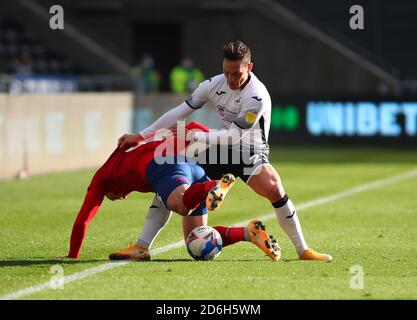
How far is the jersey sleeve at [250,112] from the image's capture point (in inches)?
381

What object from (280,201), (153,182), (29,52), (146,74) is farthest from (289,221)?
(146,74)

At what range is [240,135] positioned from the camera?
9.77 m

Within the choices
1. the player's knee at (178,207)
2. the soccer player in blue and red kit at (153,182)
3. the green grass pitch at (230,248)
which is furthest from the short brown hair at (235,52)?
the green grass pitch at (230,248)

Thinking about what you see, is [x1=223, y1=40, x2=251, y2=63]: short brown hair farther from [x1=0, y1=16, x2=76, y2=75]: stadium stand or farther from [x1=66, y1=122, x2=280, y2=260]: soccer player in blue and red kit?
[x1=0, y1=16, x2=76, y2=75]: stadium stand

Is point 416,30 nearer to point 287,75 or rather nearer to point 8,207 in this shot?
point 287,75

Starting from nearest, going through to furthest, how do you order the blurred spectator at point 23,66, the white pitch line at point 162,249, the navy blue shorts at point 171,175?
the white pitch line at point 162,249 < the navy blue shorts at point 171,175 < the blurred spectator at point 23,66

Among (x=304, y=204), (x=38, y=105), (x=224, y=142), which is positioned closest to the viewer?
(x=224, y=142)

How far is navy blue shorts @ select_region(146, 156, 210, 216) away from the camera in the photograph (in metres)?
9.61

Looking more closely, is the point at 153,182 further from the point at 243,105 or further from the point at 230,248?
the point at 230,248

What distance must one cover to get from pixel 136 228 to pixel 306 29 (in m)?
25.2

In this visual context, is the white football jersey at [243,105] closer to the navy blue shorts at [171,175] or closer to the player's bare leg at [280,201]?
the player's bare leg at [280,201]

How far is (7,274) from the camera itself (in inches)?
355
